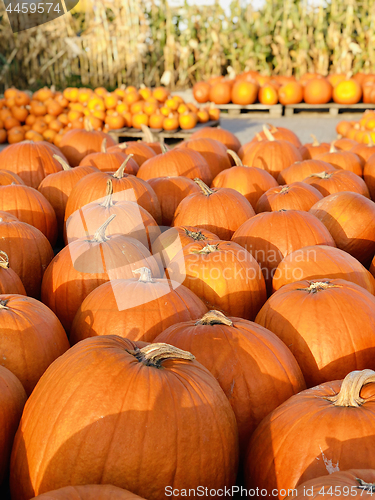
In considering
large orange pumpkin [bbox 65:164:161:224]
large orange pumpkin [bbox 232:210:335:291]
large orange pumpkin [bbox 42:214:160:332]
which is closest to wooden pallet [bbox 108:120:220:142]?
large orange pumpkin [bbox 65:164:161:224]

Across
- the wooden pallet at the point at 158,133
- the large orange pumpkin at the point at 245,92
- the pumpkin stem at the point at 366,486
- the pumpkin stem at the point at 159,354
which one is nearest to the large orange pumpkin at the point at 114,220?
the pumpkin stem at the point at 159,354

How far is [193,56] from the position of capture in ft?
46.6

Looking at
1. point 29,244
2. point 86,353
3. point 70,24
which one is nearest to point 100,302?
point 86,353

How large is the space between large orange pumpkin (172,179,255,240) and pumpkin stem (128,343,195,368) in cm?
188

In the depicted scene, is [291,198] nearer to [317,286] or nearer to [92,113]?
[317,286]

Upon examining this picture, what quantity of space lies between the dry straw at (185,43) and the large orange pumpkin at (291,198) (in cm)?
1088

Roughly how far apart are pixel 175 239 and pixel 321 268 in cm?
89

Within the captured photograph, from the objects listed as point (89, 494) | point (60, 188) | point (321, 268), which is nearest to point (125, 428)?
point (89, 494)

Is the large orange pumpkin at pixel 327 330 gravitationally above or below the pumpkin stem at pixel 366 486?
below

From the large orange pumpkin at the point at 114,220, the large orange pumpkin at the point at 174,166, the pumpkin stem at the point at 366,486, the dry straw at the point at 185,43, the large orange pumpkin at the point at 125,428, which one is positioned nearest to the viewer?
the pumpkin stem at the point at 366,486

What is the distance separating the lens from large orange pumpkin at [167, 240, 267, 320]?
2.62 meters

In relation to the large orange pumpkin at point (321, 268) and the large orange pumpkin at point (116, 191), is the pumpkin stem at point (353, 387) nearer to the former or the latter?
the large orange pumpkin at point (321, 268)

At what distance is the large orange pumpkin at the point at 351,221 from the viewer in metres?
3.27

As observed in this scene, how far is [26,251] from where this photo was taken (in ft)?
9.59
